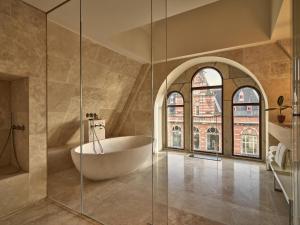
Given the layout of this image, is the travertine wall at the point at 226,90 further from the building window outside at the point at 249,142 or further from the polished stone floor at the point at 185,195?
the polished stone floor at the point at 185,195

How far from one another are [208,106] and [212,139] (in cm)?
69

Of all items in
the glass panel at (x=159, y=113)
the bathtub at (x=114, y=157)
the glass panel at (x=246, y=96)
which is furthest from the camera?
the glass panel at (x=246, y=96)

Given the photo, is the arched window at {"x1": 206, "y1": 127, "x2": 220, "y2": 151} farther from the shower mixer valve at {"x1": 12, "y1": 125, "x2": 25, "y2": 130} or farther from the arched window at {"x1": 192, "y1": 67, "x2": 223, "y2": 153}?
the shower mixer valve at {"x1": 12, "y1": 125, "x2": 25, "y2": 130}

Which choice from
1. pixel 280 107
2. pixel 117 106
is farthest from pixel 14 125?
pixel 280 107

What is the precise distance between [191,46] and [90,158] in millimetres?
2703

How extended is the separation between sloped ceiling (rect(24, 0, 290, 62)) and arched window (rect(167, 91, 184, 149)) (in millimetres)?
857

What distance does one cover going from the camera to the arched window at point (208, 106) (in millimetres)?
3152

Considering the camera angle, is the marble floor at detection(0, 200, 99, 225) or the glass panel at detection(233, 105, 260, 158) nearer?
the marble floor at detection(0, 200, 99, 225)

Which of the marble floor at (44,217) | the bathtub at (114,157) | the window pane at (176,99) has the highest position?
the window pane at (176,99)

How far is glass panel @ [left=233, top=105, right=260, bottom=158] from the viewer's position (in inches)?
108

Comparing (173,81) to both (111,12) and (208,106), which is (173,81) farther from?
(111,12)

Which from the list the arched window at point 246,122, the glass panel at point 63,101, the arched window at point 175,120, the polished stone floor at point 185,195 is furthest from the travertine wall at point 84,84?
the arched window at point 246,122

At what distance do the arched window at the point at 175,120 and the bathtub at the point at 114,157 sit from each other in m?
0.53

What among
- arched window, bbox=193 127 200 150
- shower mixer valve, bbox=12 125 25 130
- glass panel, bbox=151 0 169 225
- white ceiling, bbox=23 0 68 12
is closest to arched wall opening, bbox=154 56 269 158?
glass panel, bbox=151 0 169 225
